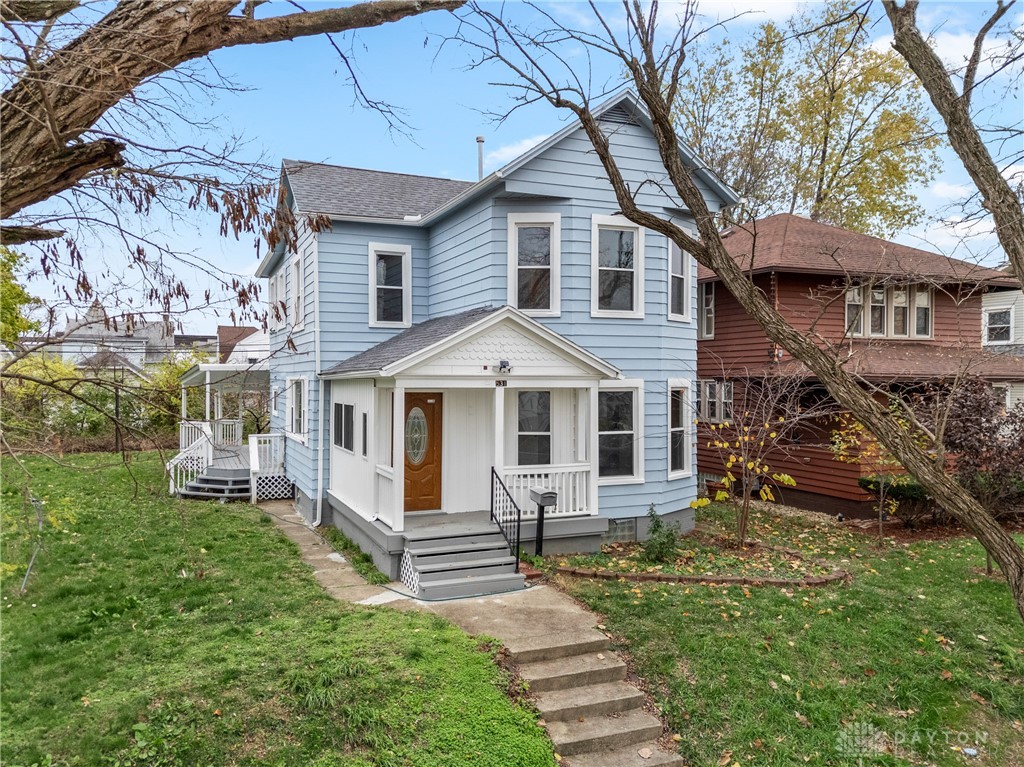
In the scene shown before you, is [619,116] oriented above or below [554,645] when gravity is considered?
above

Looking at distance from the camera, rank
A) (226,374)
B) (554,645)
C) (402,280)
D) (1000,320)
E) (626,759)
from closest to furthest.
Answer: (626,759)
(554,645)
(402,280)
(226,374)
(1000,320)

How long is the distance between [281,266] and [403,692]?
1329cm

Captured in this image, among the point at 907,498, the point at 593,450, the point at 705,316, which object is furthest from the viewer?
the point at 705,316

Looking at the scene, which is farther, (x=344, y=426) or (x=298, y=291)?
(x=298, y=291)

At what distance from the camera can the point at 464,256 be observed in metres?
11.7

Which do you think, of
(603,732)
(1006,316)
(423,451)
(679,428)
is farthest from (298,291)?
(1006,316)

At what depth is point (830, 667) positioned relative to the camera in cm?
671

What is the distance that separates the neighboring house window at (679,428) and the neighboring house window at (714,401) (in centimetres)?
448

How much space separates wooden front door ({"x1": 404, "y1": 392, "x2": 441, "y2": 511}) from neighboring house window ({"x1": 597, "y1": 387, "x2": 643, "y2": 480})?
9.20ft

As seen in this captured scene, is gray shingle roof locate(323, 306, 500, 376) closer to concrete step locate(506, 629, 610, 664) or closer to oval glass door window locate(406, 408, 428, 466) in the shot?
oval glass door window locate(406, 408, 428, 466)

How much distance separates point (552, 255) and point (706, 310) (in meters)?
7.92

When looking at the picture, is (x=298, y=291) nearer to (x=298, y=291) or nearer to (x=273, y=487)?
(x=298, y=291)

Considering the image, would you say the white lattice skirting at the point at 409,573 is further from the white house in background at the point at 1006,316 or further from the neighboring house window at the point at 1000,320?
the neighboring house window at the point at 1000,320

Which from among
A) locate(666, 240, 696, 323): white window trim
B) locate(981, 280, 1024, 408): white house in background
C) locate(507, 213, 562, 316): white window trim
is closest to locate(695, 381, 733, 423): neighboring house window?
locate(666, 240, 696, 323): white window trim
